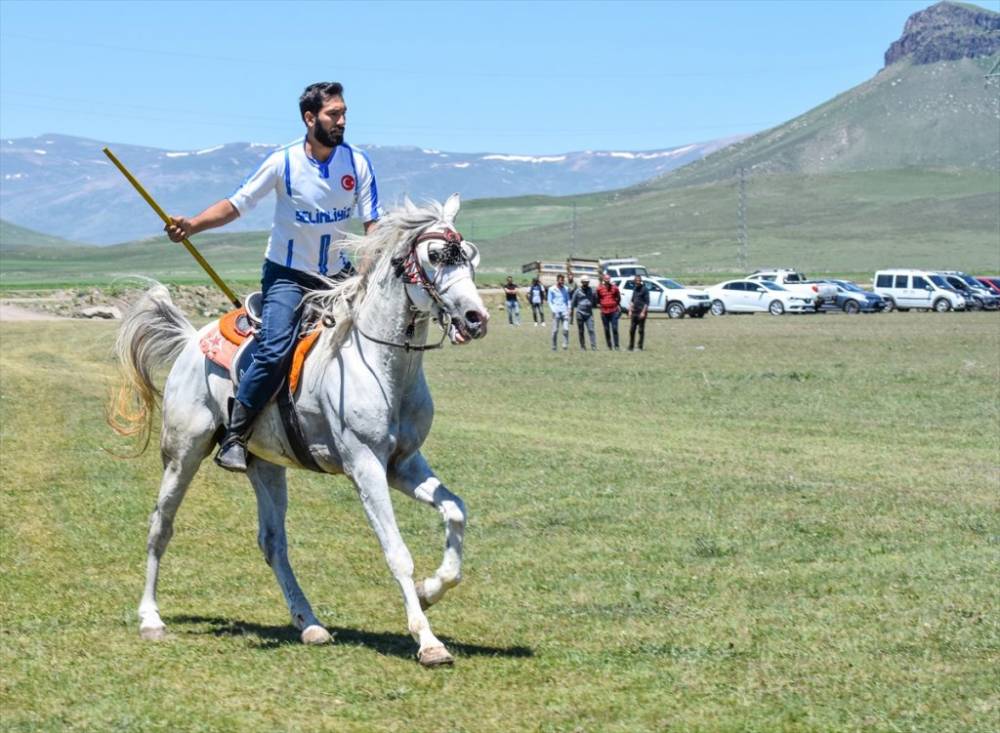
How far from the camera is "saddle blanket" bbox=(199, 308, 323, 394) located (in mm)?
8820

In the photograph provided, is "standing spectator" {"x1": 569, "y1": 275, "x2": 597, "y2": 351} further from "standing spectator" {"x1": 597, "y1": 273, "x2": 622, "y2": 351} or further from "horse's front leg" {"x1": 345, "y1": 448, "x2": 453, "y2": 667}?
"horse's front leg" {"x1": 345, "y1": 448, "x2": 453, "y2": 667}

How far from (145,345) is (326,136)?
2513 mm

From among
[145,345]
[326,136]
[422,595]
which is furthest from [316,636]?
[326,136]

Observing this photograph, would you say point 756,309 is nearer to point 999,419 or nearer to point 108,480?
point 999,419

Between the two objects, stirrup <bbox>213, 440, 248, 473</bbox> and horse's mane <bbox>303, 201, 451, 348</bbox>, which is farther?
stirrup <bbox>213, 440, 248, 473</bbox>

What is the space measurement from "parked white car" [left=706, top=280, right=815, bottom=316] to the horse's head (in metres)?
58.5

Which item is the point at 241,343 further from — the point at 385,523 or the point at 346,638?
the point at 346,638

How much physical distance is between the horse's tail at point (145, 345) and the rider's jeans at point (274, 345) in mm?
1587

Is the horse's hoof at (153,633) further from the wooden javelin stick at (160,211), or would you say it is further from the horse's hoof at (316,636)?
the wooden javelin stick at (160,211)

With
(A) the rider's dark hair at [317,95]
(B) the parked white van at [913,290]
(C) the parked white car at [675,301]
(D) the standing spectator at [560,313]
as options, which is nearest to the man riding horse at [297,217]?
(A) the rider's dark hair at [317,95]

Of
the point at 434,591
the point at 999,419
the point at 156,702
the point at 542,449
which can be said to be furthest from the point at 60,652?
the point at 999,419

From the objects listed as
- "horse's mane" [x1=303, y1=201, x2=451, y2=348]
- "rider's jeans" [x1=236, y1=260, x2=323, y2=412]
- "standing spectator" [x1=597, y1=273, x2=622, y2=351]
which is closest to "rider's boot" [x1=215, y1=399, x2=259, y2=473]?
"rider's jeans" [x1=236, y1=260, x2=323, y2=412]

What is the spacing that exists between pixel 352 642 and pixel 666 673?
201cm

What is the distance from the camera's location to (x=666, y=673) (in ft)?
25.5
